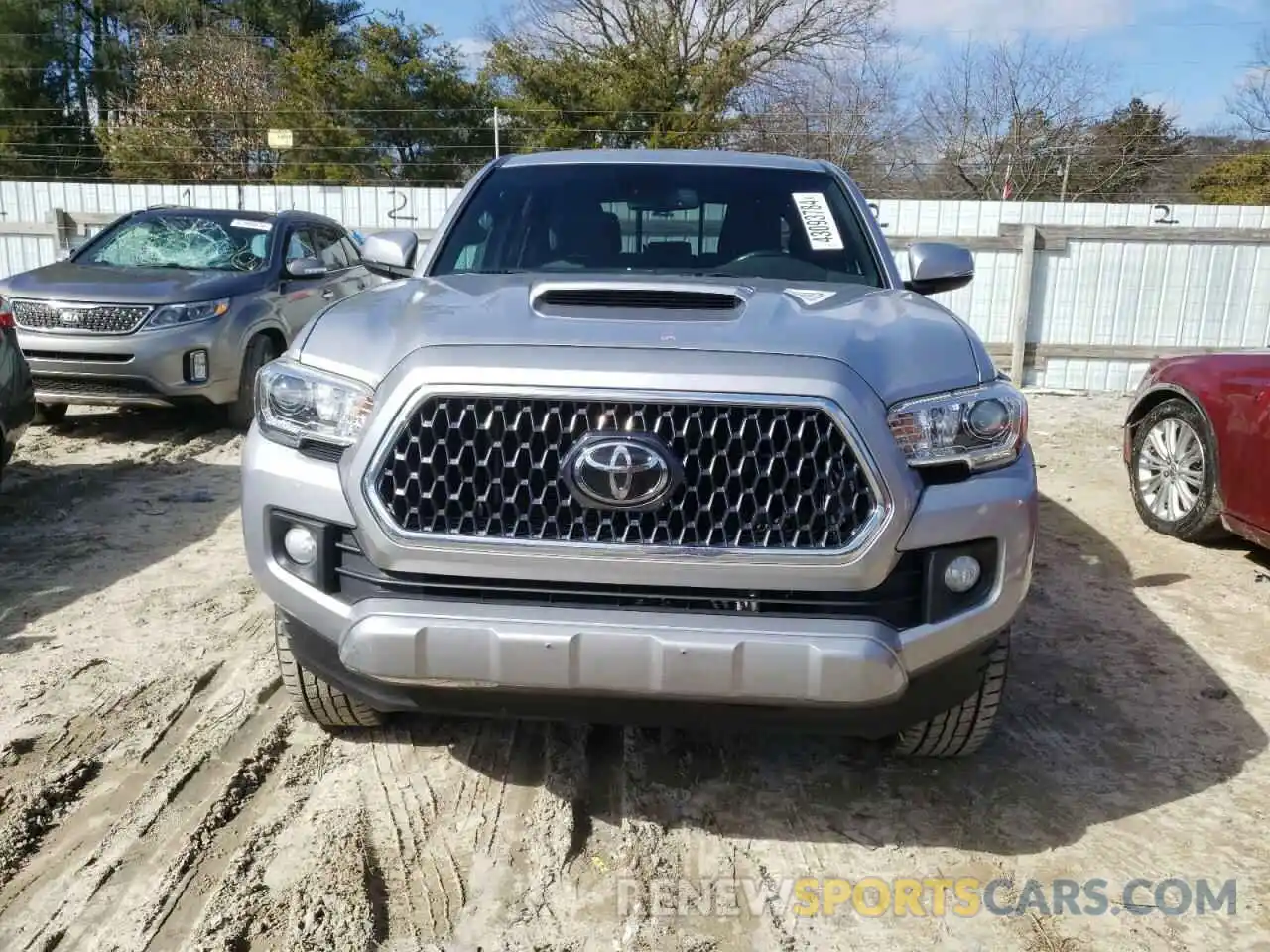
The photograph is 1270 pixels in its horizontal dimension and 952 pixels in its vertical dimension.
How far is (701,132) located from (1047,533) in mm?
18718

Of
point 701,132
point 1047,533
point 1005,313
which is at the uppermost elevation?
point 701,132

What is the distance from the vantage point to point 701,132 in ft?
74.3

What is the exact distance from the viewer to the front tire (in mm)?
5207

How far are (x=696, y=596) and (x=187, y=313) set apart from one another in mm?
6164

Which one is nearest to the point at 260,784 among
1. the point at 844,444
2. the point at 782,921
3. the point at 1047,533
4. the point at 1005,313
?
the point at 782,921

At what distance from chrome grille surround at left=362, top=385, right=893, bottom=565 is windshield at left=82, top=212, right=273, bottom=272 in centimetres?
657

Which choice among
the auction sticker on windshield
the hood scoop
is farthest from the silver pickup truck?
the auction sticker on windshield

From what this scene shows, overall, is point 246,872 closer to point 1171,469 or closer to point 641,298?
point 641,298

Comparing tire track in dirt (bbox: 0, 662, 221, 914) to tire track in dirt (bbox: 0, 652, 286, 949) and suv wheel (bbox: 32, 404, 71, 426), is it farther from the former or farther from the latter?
suv wheel (bbox: 32, 404, 71, 426)

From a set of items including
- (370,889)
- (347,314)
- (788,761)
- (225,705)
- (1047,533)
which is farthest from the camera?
(1047,533)

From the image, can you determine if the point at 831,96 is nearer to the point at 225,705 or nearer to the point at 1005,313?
the point at 1005,313

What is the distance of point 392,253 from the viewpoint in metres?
3.83

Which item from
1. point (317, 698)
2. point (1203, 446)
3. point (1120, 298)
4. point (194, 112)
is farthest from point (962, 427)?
point (194, 112)

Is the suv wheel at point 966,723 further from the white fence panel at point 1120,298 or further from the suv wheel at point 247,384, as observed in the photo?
the white fence panel at point 1120,298
